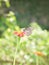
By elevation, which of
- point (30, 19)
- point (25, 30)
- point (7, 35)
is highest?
point (30, 19)

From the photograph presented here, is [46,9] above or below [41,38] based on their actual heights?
above

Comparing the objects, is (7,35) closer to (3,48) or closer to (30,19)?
(3,48)

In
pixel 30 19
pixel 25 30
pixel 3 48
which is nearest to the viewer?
pixel 25 30

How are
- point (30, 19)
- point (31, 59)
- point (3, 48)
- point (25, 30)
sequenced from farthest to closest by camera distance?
point (30, 19) < point (3, 48) < point (31, 59) < point (25, 30)

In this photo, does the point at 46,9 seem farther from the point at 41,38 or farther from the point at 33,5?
the point at 41,38

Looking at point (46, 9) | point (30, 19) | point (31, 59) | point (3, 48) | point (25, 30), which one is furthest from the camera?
point (46, 9)

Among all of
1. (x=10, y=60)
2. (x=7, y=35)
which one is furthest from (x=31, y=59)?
(x=7, y=35)

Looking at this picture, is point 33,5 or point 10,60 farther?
point 33,5

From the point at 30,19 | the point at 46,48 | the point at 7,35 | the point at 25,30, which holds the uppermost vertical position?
the point at 30,19

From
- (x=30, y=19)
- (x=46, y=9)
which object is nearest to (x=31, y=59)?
(x=30, y=19)
